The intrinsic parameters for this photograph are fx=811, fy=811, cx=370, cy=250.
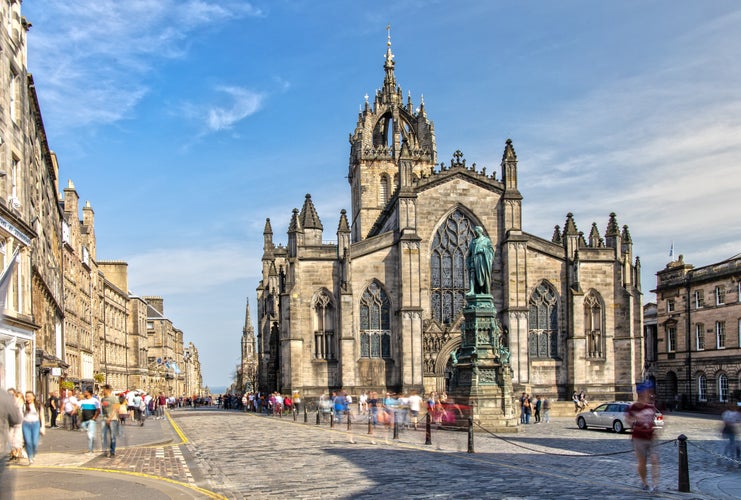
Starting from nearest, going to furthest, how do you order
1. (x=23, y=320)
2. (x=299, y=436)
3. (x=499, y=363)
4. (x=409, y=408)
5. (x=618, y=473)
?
(x=618, y=473)
(x=23, y=320)
(x=299, y=436)
(x=499, y=363)
(x=409, y=408)

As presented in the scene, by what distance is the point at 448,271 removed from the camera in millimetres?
47969

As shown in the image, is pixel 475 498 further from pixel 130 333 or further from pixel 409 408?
pixel 130 333

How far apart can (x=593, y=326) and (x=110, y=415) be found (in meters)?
35.1

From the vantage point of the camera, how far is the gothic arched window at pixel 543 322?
4769 centimetres

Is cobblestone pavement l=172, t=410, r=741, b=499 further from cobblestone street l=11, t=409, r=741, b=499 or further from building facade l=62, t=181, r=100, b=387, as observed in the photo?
building facade l=62, t=181, r=100, b=387

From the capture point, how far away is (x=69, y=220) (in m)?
52.6

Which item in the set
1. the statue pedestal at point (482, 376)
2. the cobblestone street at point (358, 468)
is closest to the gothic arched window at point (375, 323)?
the statue pedestal at point (482, 376)

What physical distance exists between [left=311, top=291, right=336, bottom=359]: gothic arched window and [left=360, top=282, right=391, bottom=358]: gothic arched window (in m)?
1.77

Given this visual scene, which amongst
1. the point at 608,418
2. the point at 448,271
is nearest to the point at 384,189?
the point at 448,271

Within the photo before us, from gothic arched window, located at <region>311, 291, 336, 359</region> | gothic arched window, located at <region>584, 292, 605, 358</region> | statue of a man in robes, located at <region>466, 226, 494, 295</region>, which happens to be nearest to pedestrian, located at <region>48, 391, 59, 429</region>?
statue of a man in robes, located at <region>466, 226, 494, 295</region>

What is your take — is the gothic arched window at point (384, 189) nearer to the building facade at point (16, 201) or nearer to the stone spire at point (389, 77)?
the stone spire at point (389, 77)

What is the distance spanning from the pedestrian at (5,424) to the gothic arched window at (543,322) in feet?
138

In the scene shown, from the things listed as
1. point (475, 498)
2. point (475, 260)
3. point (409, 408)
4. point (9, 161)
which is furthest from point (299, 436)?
point (475, 498)

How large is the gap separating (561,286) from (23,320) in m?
33.3
